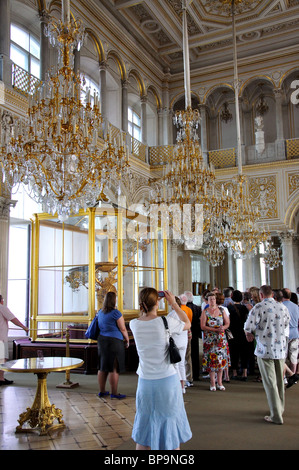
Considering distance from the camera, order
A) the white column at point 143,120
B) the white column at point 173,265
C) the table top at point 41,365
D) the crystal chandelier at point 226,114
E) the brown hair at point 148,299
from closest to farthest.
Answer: the brown hair at point 148,299 < the table top at point 41,365 < the white column at point 143,120 < the white column at point 173,265 < the crystal chandelier at point 226,114

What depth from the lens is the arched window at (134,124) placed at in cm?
1591

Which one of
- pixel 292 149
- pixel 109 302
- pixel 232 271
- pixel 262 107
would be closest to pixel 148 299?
pixel 109 302

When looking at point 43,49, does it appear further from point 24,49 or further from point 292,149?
point 292,149

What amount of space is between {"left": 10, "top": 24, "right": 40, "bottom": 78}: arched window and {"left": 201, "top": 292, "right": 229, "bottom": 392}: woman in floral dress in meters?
7.85

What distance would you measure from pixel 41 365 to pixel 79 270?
339 cm

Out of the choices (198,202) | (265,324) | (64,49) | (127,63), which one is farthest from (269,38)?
(265,324)

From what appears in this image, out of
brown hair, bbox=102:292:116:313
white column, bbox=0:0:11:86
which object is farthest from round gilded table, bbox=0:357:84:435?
white column, bbox=0:0:11:86

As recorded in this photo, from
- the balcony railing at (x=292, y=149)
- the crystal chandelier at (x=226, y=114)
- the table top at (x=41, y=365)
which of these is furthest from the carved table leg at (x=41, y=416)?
the crystal chandelier at (x=226, y=114)

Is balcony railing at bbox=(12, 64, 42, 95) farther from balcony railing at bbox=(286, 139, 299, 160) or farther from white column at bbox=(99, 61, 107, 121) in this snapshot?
balcony railing at bbox=(286, 139, 299, 160)

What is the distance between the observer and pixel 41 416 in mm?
4336

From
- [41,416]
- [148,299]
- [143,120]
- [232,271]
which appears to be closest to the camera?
[148,299]

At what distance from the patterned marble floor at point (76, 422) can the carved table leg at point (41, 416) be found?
7 centimetres

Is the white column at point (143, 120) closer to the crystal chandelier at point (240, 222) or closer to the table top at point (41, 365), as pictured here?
the crystal chandelier at point (240, 222)

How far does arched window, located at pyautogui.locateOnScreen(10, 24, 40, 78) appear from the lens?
425 inches
